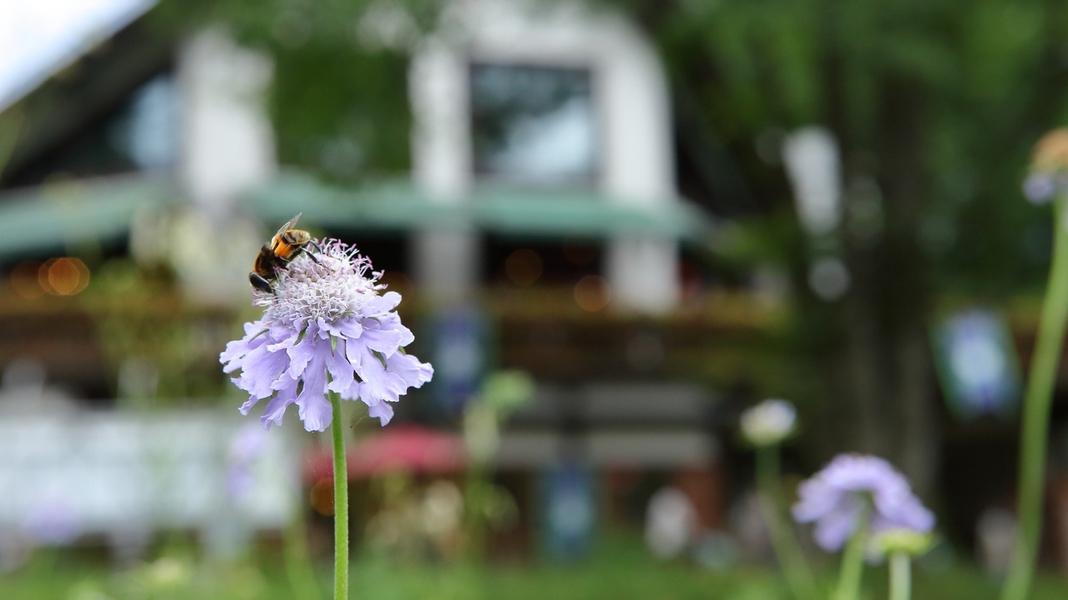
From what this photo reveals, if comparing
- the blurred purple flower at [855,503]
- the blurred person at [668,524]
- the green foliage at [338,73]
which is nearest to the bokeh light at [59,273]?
the blurred person at [668,524]

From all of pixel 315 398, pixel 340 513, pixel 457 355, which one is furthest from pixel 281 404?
pixel 457 355

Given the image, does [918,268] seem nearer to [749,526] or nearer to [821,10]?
[821,10]

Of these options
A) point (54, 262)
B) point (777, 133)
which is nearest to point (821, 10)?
point (777, 133)

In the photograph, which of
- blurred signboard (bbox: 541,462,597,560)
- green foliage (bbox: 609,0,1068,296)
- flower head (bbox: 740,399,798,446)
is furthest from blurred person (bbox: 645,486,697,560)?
flower head (bbox: 740,399,798,446)

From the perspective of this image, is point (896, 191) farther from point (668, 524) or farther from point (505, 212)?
point (505, 212)

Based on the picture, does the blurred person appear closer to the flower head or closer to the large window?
the large window

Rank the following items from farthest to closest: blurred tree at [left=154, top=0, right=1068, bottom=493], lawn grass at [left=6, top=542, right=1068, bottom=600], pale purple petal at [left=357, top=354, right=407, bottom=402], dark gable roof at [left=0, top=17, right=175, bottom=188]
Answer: dark gable roof at [left=0, top=17, right=175, bottom=188] < blurred tree at [left=154, top=0, right=1068, bottom=493] < lawn grass at [left=6, top=542, right=1068, bottom=600] < pale purple petal at [left=357, top=354, right=407, bottom=402]
